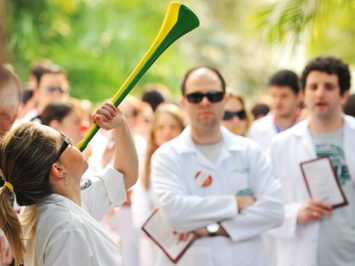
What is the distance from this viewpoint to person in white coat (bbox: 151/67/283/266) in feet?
18.9

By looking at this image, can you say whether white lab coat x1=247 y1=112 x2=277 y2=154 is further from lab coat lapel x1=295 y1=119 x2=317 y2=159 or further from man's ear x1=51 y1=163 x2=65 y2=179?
man's ear x1=51 y1=163 x2=65 y2=179

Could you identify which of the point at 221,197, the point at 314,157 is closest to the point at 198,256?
the point at 221,197

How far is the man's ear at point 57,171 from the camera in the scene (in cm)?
371

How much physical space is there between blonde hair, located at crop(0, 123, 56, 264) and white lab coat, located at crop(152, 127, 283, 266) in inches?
85.5

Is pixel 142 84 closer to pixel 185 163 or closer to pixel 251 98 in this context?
pixel 185 163

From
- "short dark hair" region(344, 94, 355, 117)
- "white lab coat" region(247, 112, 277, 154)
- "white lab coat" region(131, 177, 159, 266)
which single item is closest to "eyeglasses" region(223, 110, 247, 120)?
"white lab coat" region(247, 112, 277, 154)

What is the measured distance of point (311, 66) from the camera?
6.84 m

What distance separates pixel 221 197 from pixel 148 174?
1.82 m

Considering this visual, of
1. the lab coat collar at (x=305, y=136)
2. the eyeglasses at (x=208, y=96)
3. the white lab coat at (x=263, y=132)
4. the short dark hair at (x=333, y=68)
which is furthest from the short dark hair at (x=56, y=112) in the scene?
the white lab coat at (x=263, y=132)

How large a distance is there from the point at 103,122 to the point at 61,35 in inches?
629

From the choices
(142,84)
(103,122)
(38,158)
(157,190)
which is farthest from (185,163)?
(142,84)

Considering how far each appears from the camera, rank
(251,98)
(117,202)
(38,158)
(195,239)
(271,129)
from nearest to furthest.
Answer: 1. (38,158)
2. (117,202)
3. (195,239)
4. (271,129)
5. (251,98)

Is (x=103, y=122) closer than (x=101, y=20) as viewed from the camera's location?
Yes

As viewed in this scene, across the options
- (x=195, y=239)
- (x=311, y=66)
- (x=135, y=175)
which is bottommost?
(x=195, y=239)
